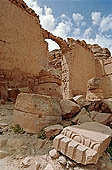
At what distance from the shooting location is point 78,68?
971cm

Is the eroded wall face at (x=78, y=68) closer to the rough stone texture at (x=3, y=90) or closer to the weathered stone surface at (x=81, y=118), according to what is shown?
the rough stone texture at (x=3, y=90)

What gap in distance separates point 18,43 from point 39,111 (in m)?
3.75

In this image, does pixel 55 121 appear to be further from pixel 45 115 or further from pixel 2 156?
pixel 2 156

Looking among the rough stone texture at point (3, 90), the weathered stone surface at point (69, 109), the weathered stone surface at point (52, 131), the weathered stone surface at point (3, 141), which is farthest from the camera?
the rough stone texture at point (3, 90)

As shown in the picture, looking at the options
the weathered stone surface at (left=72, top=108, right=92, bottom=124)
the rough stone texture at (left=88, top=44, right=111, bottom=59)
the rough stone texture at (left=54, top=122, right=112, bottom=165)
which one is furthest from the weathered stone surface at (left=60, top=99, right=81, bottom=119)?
the rough stone texture at (left=88, top=44, right=111, bottom=59)

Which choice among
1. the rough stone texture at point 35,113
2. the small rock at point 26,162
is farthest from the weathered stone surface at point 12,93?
the small rock at point 26,162

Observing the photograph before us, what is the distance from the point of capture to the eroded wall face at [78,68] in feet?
29.5

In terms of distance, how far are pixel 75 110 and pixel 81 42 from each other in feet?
27.3

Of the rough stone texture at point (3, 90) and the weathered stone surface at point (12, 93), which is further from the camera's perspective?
the weathered stone surface at point (12, 93)

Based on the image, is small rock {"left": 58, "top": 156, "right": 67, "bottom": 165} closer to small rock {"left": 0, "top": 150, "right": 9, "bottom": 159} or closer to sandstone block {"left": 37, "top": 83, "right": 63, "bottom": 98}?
small rock {"left": 0, "top": 150, "right": 9, "bottom": 159}

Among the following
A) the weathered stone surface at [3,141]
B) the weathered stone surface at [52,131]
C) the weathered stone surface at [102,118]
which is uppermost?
the weathered stone surface at [102,118]

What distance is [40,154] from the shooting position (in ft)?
6.73

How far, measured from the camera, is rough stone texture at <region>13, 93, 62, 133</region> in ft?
8.36

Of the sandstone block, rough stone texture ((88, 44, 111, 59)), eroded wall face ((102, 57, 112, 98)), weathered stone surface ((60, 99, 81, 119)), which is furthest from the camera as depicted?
rough stone texture ((88, 44, 111, 59))
